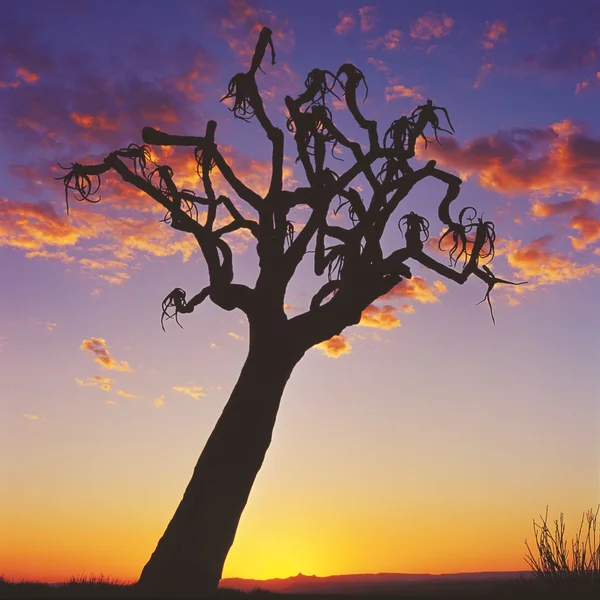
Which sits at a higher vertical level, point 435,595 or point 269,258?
point 269,258

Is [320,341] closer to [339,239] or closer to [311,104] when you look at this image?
[339,239]

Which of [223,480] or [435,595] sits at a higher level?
[223,480]

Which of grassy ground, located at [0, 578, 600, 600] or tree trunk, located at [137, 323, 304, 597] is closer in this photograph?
grassy ground, located at [0, 578, 600, 600]

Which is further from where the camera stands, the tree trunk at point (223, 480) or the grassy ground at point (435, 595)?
the tree trunk at point (223, 480)

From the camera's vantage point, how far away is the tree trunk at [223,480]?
9.37 m

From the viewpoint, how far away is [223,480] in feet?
32.3

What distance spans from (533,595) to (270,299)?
5176 millimetres

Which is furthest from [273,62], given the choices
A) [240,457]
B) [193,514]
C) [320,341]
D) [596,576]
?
[596,576]

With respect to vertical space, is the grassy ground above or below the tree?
below

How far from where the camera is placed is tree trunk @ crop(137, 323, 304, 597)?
30.7 feet

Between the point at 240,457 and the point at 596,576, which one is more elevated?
the point at 240,457

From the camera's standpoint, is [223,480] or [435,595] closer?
[435,595]

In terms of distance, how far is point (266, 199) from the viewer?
37.4ft

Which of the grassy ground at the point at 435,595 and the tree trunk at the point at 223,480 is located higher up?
the tree trunk at the point at 223,480
